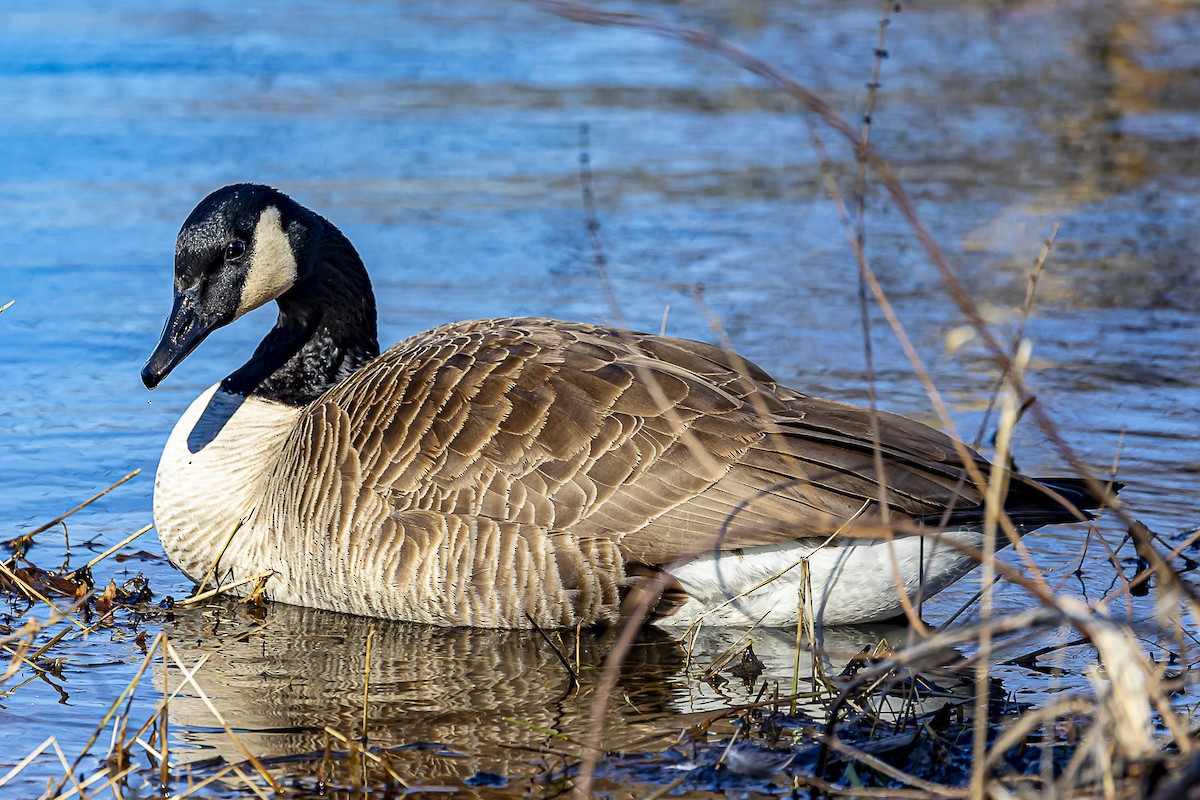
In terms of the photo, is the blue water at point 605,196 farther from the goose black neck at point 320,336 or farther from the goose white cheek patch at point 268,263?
the goose white cheek patch at point 268,263

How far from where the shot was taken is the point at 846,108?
574 inches

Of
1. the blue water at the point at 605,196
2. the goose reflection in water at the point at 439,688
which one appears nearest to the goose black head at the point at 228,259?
the blue water at the point at 605,196

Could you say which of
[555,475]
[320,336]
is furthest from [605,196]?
[555,475]

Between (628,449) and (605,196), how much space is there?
7.04 metres

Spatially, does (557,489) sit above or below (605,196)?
below

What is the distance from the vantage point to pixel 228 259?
657cm

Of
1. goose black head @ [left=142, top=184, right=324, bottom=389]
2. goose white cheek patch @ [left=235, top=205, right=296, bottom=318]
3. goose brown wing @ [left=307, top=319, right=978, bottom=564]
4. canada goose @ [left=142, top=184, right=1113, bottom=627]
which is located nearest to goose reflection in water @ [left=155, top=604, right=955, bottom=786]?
canada goose @ [left=142, top=184, right=1113, bottom=627]

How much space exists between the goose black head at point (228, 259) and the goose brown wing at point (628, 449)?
0.94m

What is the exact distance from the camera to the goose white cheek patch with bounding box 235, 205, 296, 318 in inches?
260

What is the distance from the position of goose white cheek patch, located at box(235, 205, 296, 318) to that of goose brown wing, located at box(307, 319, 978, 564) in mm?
931

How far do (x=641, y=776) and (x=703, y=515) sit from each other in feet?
3.95

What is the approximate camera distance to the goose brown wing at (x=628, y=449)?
18.0 feet

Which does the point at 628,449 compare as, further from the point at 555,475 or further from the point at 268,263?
the point at 268,263

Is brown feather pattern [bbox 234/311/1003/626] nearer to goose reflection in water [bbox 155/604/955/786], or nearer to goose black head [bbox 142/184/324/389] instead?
goose reflection in water [bbox 155/604/955/786]
